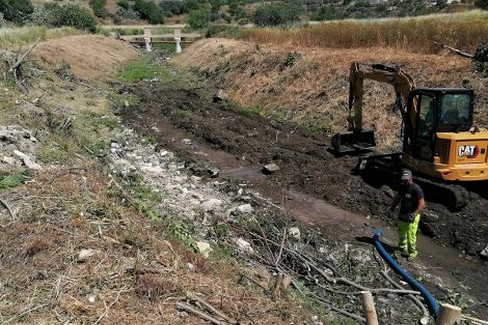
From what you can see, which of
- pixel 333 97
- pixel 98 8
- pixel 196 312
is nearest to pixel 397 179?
pixel 196 312

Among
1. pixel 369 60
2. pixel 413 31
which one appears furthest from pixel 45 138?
pixel 413 31

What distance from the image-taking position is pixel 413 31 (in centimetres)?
1898

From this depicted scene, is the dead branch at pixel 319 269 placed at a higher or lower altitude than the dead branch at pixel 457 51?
lower

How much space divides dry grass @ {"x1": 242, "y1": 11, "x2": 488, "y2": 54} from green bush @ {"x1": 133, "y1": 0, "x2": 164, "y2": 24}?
50.3 m

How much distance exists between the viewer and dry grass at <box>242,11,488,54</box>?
17148mm

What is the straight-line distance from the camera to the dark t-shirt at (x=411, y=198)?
8.14 m

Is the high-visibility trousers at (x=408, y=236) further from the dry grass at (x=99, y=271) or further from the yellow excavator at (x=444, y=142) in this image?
the dry grass at (x=99, y=271)

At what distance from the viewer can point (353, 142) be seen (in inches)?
516

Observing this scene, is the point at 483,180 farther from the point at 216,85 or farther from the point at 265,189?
the point at 216,85

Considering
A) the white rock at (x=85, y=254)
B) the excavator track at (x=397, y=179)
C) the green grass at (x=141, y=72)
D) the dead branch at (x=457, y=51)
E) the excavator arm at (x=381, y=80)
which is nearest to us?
the white rock at (x=85, y=254)

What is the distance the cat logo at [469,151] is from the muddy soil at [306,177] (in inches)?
37.6

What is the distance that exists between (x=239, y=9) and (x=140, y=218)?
77019 mm

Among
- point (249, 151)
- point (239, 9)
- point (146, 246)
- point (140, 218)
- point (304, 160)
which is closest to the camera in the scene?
point (146, 246)

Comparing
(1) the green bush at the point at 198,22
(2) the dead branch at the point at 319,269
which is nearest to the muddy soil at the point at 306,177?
(2) the dead branch at the point at 319,269
